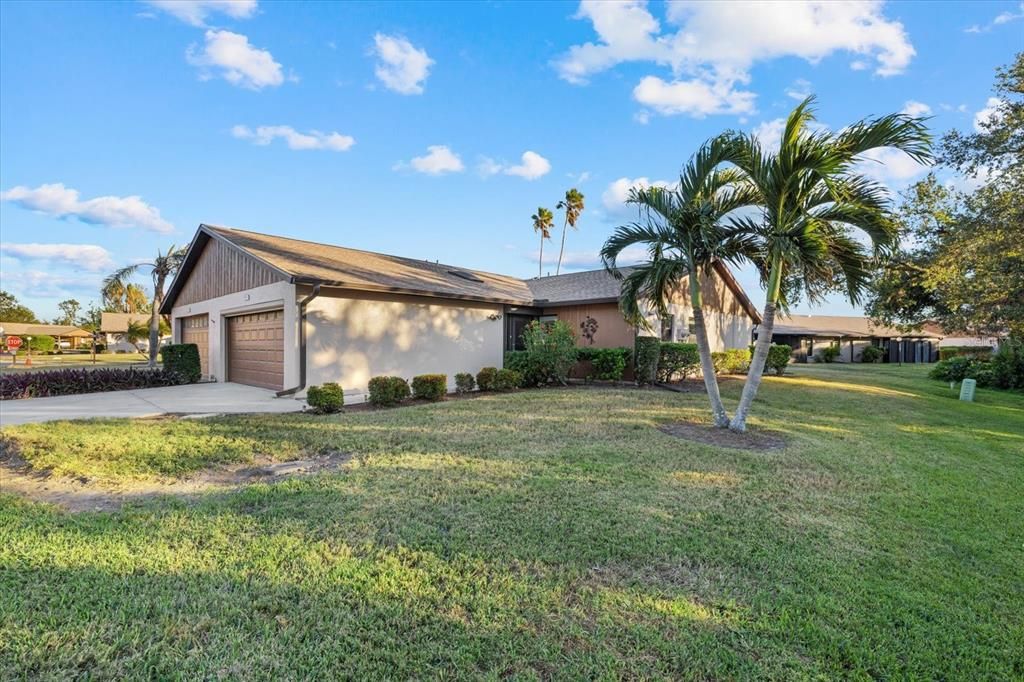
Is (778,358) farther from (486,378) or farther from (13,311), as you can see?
(13,311)

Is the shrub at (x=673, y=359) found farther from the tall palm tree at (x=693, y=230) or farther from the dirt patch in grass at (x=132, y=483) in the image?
the dirt patch in grass at (x=132, y=483)

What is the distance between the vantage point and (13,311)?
6334 centimetres

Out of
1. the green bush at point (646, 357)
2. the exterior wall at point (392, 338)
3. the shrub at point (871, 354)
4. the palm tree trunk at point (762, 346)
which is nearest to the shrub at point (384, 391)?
the exterior wall at point (392, 338)

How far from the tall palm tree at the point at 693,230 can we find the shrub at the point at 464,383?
5.27 metres

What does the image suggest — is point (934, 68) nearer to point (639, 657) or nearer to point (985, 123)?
point (985, 123)

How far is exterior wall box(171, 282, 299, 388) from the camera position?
35.0 ft

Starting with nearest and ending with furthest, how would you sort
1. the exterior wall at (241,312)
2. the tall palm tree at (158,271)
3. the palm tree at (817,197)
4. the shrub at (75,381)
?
1. the palm tree at (817,197)
2. the exterior wall at (241,312)
3. the shrub at (75,381)
4. the tall palm tree at (158,271)

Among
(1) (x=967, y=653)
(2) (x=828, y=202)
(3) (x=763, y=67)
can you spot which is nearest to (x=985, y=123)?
(3) (x=763, y=67)

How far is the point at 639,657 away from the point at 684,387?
41.4ft

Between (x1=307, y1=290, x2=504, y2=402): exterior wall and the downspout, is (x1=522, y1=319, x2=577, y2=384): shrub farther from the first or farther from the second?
the downspout

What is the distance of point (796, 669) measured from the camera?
2258 mm

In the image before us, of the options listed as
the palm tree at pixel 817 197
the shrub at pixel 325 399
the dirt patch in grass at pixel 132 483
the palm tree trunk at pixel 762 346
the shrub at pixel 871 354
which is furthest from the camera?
the shrub at pixel 871 354

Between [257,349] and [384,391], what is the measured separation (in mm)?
5270

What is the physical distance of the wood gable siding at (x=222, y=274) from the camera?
12.2 meters
